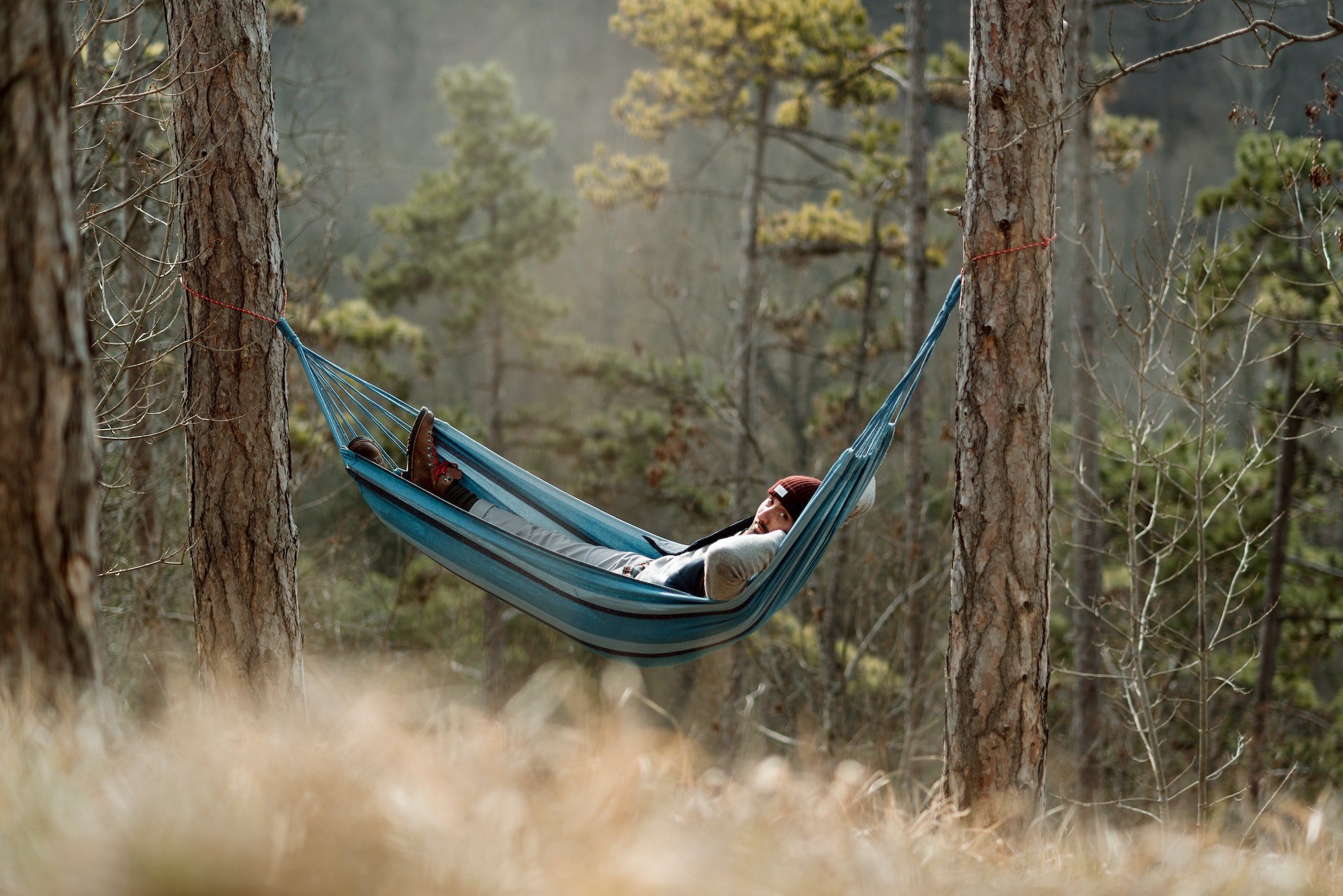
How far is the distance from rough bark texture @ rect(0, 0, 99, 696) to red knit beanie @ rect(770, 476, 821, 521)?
1511 millimetres

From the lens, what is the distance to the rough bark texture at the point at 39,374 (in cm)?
109

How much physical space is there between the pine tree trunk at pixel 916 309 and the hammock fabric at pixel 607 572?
2549 mm

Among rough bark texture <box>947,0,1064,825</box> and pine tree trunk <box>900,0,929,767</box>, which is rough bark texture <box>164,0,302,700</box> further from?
pine tree trunk <box>900,0,929,767</box>

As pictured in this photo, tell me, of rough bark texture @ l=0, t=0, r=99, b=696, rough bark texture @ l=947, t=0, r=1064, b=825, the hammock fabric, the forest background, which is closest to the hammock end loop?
the hammock fabric

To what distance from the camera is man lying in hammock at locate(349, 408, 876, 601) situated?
2121 mm

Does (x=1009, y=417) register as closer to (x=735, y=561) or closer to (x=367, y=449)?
(x=735, y=561)

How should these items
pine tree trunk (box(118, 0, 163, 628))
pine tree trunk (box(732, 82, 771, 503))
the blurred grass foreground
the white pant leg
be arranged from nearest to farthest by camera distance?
the blurred grass foreground < the white pant leg < pine tree trunk (box(118, 0, 163, 628)) < pine tree trunk (box(732, 82, 771, 503))

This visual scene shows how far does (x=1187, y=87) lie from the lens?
11.0m

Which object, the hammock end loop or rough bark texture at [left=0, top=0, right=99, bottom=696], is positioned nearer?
rough bark texture at [left=0, top=0, right=99, bottom=696]

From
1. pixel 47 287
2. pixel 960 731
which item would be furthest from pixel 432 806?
pixel 960 731

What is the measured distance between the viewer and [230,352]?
6.98 feet

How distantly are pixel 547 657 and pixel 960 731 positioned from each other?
6.30 meters

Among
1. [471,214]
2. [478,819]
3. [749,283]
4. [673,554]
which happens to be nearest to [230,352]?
[673,554]

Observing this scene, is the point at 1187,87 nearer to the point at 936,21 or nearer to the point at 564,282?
the point at 936,21
